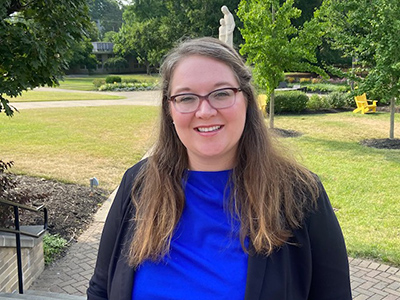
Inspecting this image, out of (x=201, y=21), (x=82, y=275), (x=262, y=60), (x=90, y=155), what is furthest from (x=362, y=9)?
(x=201, y=21)

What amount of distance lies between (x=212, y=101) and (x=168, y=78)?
24 cm

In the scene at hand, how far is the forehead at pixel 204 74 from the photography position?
1605mm

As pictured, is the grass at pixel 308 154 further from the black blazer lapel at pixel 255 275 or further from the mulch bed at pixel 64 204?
the black blazer lapel at pixel 255 275

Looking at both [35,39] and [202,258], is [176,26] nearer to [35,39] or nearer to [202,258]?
[35,39]

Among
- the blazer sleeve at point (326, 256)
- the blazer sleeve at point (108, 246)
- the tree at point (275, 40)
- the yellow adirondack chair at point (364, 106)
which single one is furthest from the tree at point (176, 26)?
the blazer sleeve at point (326, 256)

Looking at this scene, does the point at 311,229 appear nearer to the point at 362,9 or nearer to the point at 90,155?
the point at 90,155

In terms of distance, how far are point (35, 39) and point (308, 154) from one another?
7802 mm

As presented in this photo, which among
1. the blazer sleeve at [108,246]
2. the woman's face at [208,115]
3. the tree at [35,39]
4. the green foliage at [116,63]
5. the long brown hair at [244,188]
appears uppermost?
the green foliage at [116,63]

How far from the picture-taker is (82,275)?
4.61 metres

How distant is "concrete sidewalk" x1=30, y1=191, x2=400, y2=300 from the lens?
13.6 ft

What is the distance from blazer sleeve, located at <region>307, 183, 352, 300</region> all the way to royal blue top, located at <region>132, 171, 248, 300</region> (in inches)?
10.2

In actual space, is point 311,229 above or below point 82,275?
above

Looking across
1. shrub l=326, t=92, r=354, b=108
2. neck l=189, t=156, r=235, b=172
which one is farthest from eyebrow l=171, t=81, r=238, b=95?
shrub l=326, t=92, r=354, b=108

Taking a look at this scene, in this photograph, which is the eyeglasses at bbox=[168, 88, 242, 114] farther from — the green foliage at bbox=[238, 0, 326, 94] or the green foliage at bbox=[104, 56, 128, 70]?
the green foliage at bbox=[104, 56, 128, 70]
